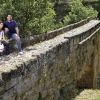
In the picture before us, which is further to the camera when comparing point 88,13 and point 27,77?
point 88,13

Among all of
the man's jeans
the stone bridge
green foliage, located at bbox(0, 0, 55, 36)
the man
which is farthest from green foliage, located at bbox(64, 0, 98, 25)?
the man's jeans

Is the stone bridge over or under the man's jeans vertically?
under

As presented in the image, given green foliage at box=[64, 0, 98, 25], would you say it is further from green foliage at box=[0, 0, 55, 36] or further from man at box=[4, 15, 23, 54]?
A: man at box=[4, 15, 23, 54]

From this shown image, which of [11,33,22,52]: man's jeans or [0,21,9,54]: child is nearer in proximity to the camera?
[0,21,9,54]: child

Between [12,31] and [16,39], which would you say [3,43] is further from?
[12,31]

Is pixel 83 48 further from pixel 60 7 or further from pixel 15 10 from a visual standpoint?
pixel 60 7

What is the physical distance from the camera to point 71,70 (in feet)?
51.1

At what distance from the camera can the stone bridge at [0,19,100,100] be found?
9.14m

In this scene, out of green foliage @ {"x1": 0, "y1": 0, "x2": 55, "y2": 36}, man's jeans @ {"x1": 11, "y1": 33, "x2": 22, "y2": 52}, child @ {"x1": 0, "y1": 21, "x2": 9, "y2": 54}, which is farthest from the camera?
green foliage @ {"x1": 0, "y1": 0, "x2": 55, "y2": 36}

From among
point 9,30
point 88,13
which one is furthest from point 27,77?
point 88,13

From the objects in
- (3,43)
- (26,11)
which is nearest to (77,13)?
(26,11)

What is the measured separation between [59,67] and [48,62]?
1637mm

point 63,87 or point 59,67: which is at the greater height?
point 59,67

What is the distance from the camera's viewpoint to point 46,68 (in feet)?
38.1
